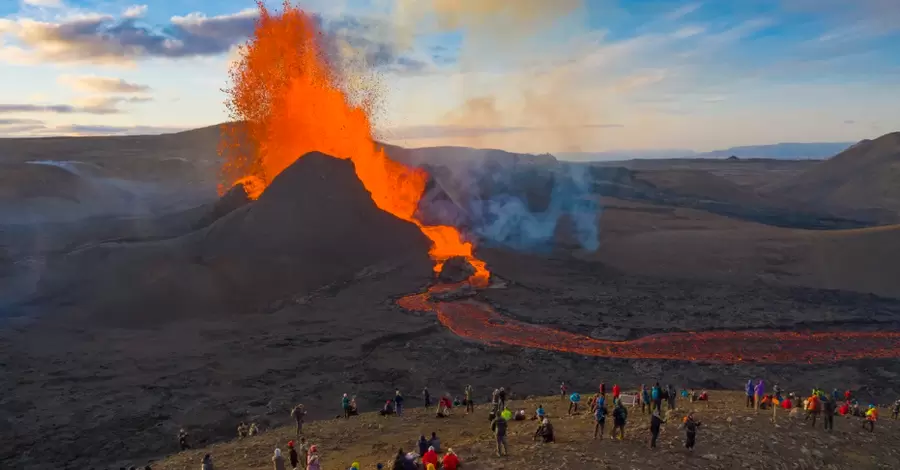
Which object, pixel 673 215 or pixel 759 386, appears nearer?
pixel 759 386

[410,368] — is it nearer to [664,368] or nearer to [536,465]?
[664,368]

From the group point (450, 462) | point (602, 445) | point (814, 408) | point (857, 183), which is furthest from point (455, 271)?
point (857, 183)

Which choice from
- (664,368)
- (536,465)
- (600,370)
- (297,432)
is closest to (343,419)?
(297,432)

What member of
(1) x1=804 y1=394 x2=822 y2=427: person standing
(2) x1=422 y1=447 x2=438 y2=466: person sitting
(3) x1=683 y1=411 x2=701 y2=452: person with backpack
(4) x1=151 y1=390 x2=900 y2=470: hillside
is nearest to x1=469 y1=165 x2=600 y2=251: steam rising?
(4) x1=151 y1=390 x2=900 y2=470: hillside

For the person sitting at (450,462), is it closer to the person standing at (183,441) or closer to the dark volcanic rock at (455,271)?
the person standing at (183,441)

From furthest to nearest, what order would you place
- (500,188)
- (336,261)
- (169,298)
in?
(500,188)
(336,261)
(169,298)

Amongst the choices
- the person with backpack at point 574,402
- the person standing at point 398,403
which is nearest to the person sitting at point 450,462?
the person standing at point 398,403
